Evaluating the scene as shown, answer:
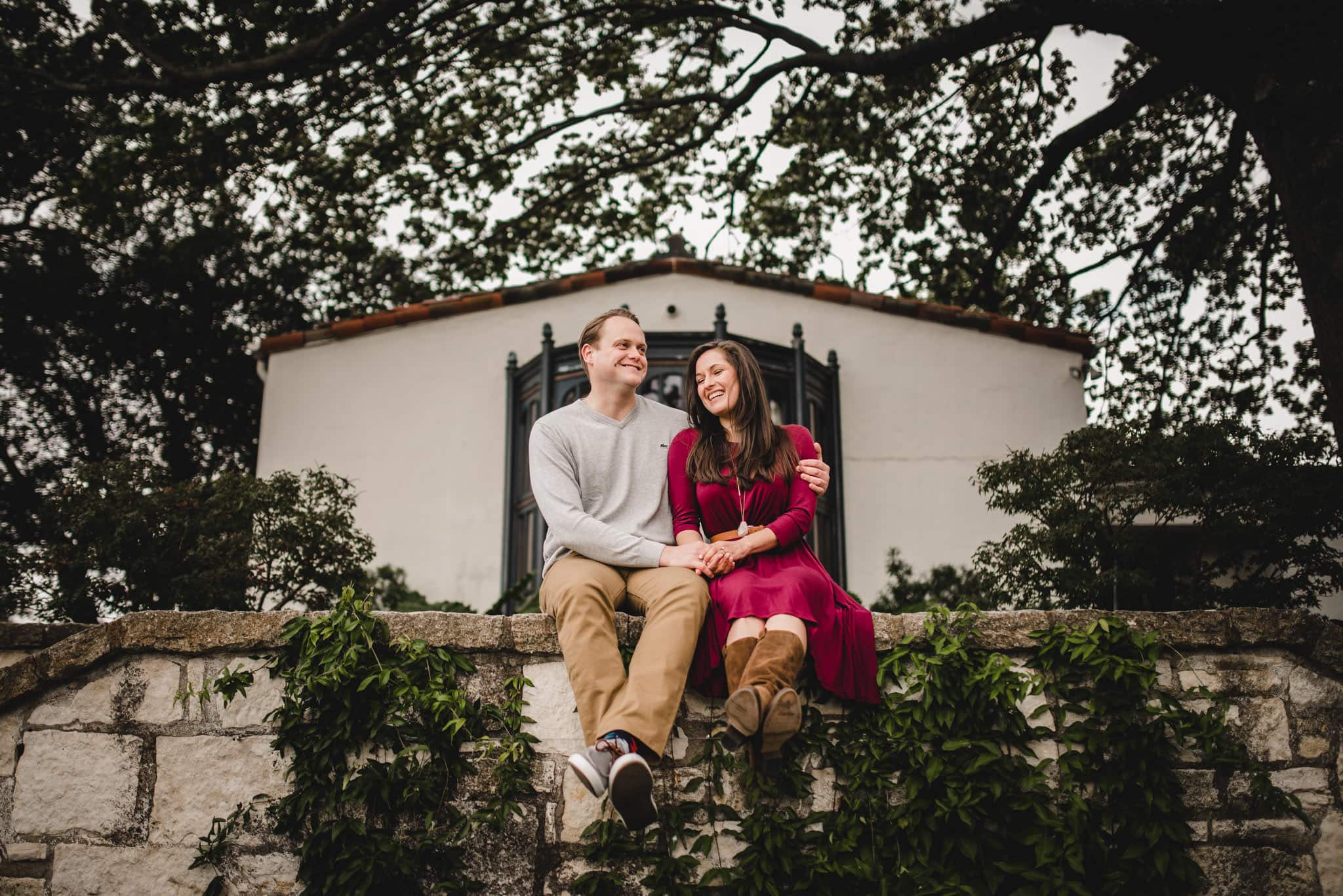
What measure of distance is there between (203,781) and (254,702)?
32 centimetres

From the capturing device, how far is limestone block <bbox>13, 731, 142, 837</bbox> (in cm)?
357

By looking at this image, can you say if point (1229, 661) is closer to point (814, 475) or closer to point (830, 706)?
point (830, 706)

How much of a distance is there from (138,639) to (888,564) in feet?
20.8

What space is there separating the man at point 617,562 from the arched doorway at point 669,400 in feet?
14.6

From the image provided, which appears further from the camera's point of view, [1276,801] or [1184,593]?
[1184,593]

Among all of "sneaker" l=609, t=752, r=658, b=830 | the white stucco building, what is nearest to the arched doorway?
the white stucco building

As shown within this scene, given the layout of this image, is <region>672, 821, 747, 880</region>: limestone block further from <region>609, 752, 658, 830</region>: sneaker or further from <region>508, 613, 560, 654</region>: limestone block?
<region>508, 613, 560, 654</region>: limestone block

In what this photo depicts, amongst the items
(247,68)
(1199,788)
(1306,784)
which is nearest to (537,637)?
(1199,788)

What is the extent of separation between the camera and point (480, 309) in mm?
9742

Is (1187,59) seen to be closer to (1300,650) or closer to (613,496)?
(1300,650)

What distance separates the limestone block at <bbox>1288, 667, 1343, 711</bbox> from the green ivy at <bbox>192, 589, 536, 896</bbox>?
287 centimetres

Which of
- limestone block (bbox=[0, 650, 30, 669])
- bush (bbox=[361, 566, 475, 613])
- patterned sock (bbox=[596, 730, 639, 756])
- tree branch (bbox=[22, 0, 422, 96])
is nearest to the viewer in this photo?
patterned sock (bbox=[596, 730, 639, 756])

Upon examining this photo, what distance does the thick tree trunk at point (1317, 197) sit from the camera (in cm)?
534

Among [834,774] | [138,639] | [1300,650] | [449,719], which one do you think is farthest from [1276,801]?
[138,639]
